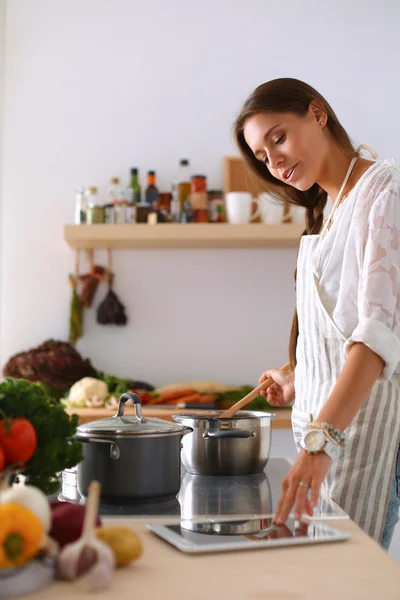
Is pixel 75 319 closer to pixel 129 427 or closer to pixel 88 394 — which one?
pixel 88 394

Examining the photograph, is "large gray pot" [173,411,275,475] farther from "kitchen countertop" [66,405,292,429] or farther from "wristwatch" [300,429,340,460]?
"kitchen countertop" [66,405,292,429]

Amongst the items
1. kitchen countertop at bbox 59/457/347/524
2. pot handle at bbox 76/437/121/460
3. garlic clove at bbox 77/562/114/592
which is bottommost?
kitchen countertop at bbox 59/457/347/524

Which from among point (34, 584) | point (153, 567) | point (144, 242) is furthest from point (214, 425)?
point (144, 242)

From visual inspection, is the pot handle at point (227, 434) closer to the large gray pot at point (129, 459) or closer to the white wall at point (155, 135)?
the large gray pot at point (129, 459)

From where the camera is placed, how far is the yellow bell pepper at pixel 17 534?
0.67m

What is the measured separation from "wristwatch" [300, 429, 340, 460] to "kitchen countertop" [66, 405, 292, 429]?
6.44ft

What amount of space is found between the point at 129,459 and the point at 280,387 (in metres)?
0.69

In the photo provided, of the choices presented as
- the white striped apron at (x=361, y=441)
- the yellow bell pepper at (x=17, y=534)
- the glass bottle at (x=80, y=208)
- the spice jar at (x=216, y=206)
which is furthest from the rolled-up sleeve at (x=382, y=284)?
the glass bottle at (x=80, y=208)

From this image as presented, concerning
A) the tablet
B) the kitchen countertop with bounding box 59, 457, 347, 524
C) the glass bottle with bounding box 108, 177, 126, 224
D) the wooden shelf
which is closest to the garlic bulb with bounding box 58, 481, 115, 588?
the tablet

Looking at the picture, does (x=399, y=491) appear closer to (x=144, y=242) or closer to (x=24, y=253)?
(x=144, y=242)

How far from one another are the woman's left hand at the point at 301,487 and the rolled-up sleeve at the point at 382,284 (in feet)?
0.76

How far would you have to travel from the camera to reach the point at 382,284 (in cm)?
124

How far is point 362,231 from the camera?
1.34 meters

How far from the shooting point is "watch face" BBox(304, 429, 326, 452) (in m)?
1.05
